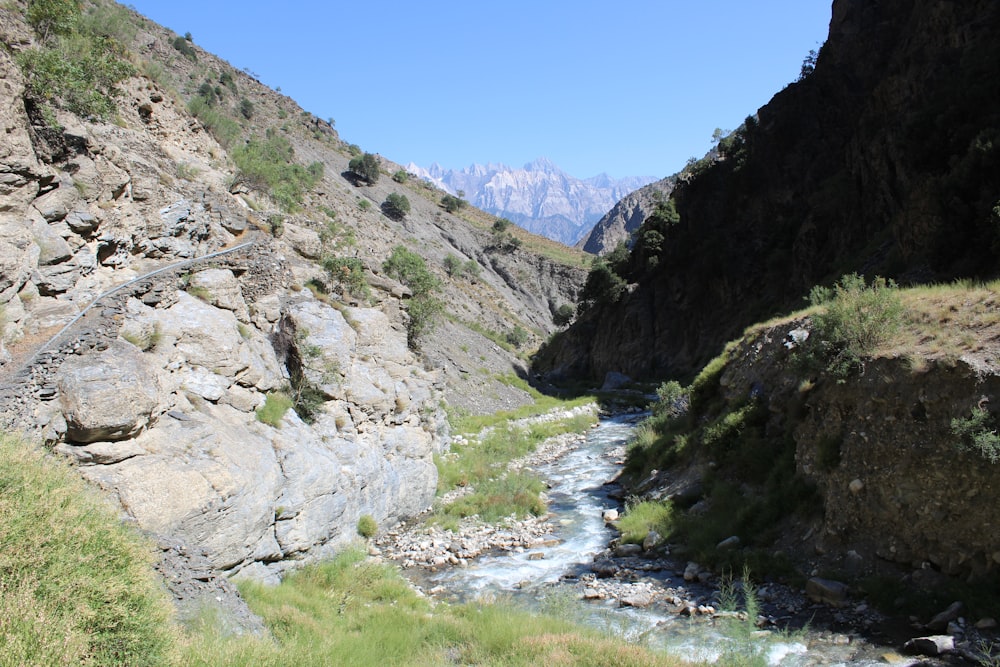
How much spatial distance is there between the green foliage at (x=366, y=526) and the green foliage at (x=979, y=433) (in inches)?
481

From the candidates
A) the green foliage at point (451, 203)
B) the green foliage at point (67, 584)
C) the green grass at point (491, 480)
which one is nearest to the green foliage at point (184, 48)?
the green foliage at point (451, 203)

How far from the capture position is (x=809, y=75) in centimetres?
5056

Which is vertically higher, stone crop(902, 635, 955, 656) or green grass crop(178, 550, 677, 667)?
green grass crop(178, 550, 677, 667)

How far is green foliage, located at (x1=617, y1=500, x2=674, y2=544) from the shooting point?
45.1 ft

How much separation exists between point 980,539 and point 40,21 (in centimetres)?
2272

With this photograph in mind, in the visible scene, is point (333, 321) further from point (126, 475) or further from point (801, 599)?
point (801, 599)

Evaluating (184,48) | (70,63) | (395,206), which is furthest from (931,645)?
(184,48)

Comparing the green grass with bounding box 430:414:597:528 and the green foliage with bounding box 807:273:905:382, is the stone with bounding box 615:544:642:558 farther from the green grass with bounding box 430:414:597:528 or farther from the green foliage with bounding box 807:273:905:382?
the green foliage with bounding box 807:273:905:382

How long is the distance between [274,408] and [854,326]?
1310 centimetres

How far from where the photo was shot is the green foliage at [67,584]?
15.5 ft

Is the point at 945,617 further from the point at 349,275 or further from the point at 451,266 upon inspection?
the point at 451,266

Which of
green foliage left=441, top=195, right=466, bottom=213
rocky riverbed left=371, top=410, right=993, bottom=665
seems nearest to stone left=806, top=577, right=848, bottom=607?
rocky riverbed left=371, top=410, right=993, bottom=665

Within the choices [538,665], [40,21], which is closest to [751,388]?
[538,665]

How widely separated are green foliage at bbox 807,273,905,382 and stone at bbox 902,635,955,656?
541 cm
